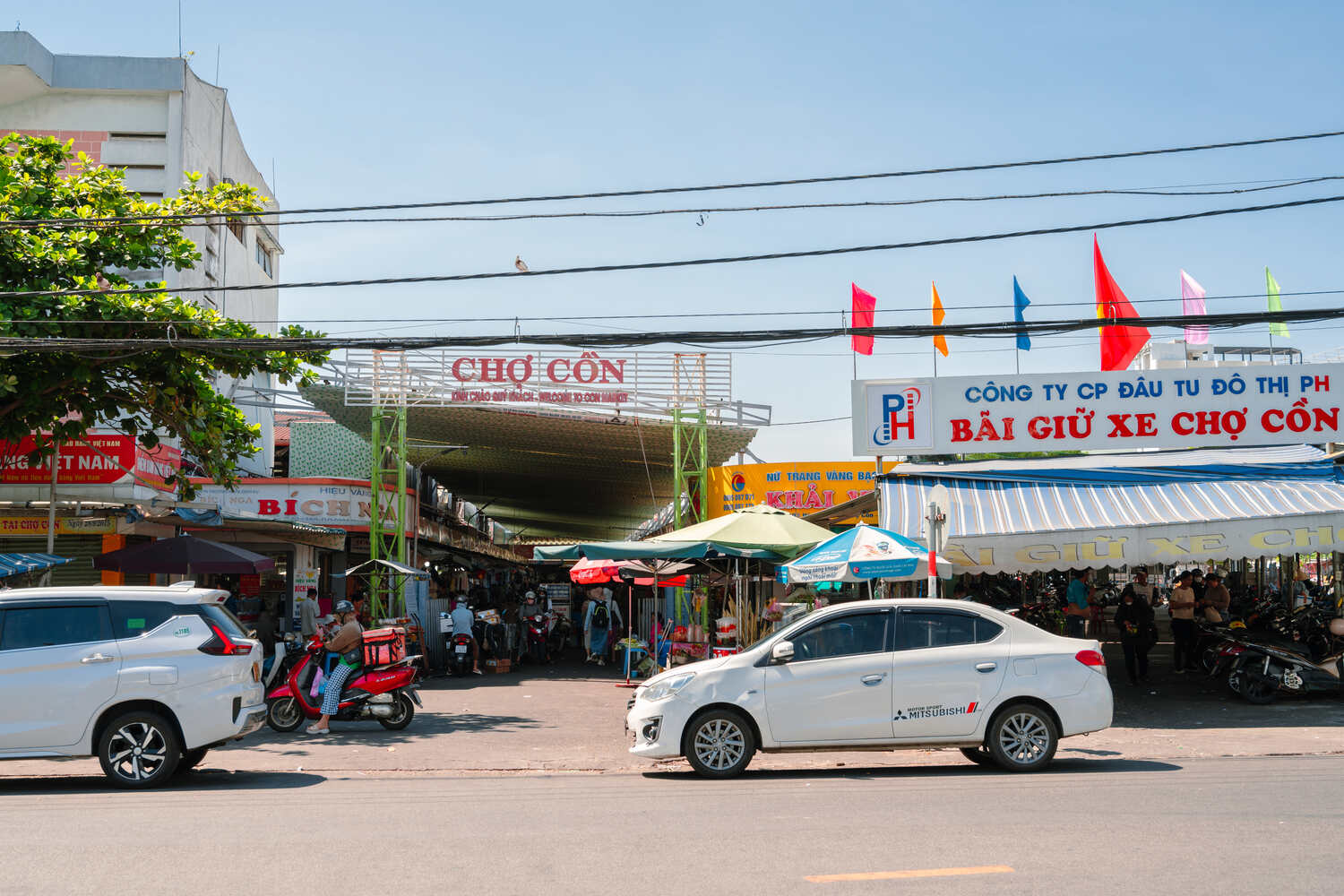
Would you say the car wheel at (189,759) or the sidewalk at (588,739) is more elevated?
the car wheel at (189,759)

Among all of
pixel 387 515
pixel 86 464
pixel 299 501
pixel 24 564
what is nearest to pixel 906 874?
pixel 24 564

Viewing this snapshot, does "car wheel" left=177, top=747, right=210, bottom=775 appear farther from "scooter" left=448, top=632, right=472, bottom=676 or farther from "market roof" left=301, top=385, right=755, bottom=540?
"market roof" left=301, top=385, right=755, bottom=540

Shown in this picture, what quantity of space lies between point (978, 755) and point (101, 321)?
12355 mm

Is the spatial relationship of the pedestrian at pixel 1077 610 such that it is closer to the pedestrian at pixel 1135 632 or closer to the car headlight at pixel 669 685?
the pedestrian at pixel 1135 632

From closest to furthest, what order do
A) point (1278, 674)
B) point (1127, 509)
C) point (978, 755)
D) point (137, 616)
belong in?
point (137, 616) → point (978, 755) → point (1278, 674) → point (1127, 509)

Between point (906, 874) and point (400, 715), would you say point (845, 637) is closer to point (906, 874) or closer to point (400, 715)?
point (906, 874)

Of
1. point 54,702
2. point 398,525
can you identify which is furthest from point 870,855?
point 398,525

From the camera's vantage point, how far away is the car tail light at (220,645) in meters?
10.6

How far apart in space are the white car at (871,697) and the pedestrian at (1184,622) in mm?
8706

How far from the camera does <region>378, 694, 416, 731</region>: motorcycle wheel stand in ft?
48.4

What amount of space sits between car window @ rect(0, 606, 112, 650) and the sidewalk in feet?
5.79

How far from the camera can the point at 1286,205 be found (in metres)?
12.7

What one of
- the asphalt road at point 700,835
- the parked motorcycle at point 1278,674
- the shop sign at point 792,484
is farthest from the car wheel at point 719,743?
the shop sign at point 792,484

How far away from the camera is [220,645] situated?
35.1ft
